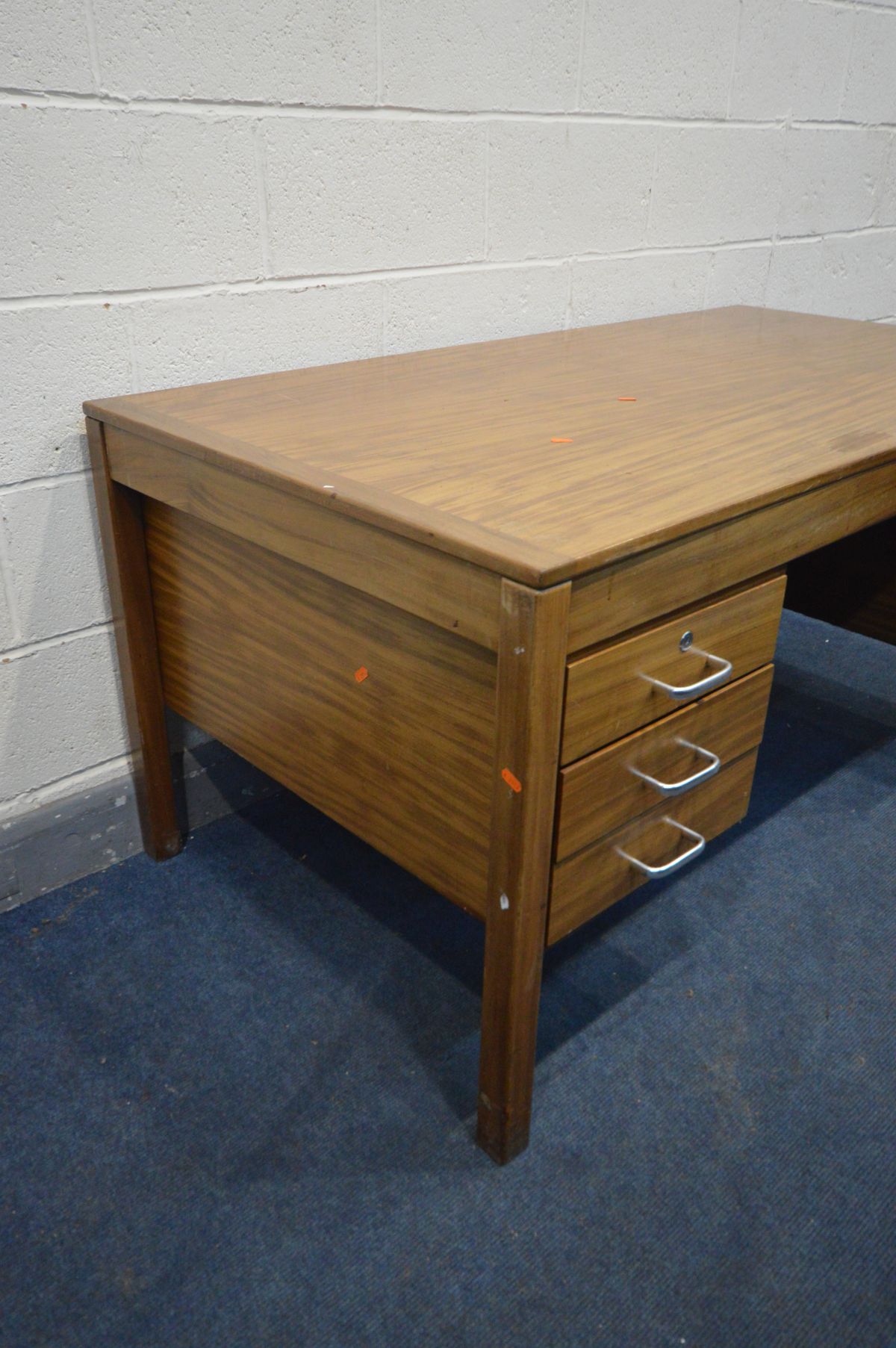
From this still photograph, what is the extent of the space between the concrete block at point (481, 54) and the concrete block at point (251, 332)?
0.25 m

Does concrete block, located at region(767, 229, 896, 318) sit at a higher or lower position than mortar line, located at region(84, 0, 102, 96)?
lower

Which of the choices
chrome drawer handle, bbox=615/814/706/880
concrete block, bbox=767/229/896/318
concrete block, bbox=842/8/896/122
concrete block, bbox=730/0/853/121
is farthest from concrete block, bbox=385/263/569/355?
concrete block, bbox=842/8/896/122

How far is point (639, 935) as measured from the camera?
1248 mm

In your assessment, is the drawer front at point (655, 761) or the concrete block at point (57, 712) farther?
the concrete block at point (57, 712)

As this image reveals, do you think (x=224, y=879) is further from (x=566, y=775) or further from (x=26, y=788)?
(x=566, y=775)

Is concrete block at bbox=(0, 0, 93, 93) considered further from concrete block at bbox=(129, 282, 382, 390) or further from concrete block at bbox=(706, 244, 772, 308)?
concrete block at bbox=(706, 244, 772, 308)

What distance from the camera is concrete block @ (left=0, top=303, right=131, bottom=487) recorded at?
1.08 metres

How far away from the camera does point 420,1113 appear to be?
101 centimetres

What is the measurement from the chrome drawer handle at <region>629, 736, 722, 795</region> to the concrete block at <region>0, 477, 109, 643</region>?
698 mm

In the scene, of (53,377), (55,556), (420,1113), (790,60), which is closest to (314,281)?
(53,377)

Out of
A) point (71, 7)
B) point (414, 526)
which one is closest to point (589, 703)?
point (414, 526)

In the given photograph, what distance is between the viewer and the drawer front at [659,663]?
0.79 metres

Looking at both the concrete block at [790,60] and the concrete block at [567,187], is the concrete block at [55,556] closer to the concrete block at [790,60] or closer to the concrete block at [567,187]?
the concrete block at [567,187]

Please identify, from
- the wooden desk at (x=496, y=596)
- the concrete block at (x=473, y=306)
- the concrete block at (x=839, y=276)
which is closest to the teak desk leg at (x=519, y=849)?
the wooden desk at (x=496, y=596)
